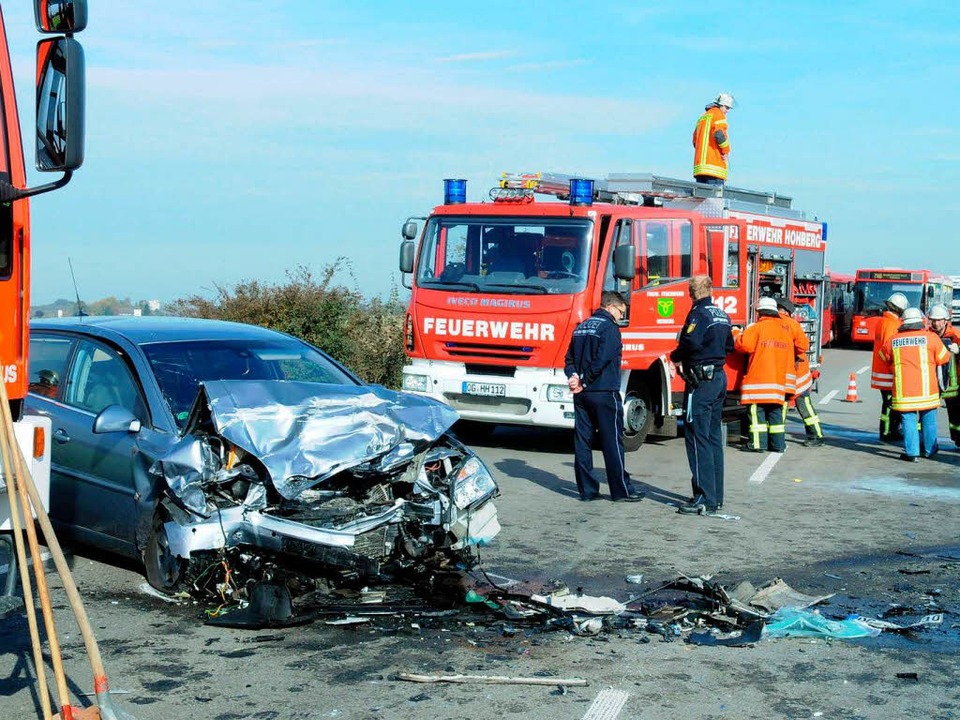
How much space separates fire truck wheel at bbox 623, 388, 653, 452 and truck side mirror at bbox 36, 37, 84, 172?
909cm

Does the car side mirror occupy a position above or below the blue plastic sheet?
above

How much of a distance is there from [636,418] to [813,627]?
7236 mm

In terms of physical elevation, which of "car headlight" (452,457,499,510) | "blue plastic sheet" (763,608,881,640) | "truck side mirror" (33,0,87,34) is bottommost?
"blue plastic sheet" (763,608,881,640)

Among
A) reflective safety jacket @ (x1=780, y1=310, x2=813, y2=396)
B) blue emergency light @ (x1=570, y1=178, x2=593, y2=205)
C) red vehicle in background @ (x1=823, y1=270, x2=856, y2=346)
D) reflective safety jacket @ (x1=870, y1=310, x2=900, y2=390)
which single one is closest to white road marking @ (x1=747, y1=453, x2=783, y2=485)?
reflective safety jacket @ (x1=780, y1=310, x2=813, y2=396)

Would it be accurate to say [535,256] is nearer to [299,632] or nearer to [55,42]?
[299,632]

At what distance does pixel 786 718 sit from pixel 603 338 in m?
5.43

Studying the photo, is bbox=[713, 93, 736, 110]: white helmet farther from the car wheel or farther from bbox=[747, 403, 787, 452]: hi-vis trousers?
the car wheel

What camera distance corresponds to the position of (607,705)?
15.9 feet

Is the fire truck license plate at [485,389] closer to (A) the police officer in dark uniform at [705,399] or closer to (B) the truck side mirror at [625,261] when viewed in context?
(B) the truck side mirror at [625,261]

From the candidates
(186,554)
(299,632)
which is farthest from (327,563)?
(186,554)

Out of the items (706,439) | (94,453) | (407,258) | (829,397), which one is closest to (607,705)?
(94,453)

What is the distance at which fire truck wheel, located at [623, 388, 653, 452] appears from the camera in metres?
13.1

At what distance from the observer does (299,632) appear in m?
5.84

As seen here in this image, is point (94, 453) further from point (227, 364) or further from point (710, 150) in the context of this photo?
point (710, 150)
